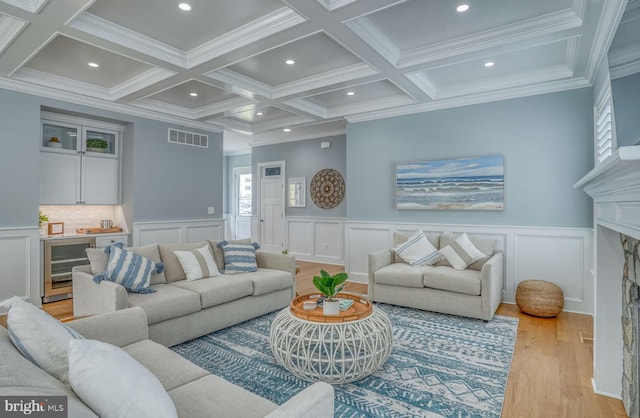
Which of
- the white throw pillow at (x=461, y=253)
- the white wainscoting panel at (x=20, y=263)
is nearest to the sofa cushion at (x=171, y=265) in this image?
the white wainscoting panel at (x=20, y=263)

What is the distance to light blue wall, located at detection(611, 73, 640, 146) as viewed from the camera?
1.70 m

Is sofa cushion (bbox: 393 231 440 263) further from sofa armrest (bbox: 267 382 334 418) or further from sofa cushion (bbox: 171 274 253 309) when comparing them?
sofa armrest (bbox: 267 382 334 418)

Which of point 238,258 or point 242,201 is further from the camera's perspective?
point 242,201

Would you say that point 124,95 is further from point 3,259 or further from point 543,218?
point 543,218

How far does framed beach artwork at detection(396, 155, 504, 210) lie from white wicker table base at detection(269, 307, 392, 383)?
108 inches

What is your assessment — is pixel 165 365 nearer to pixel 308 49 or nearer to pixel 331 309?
pixel 331 309

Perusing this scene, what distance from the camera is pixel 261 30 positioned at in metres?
3.06

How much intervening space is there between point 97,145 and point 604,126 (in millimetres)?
6178

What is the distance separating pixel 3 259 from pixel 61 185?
1159mm

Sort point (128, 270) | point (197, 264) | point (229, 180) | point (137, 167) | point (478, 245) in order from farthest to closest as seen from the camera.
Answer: point (229, 180)
point (137, 167)
point (478, 245)
point (197, 264)
point (128, 270)

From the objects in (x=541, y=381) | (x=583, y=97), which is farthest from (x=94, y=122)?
(x=583, y=97)

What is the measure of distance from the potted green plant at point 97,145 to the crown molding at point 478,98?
3.70 m

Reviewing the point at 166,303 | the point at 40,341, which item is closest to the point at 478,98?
the point at 166,303

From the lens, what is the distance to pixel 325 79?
4.27 meters
